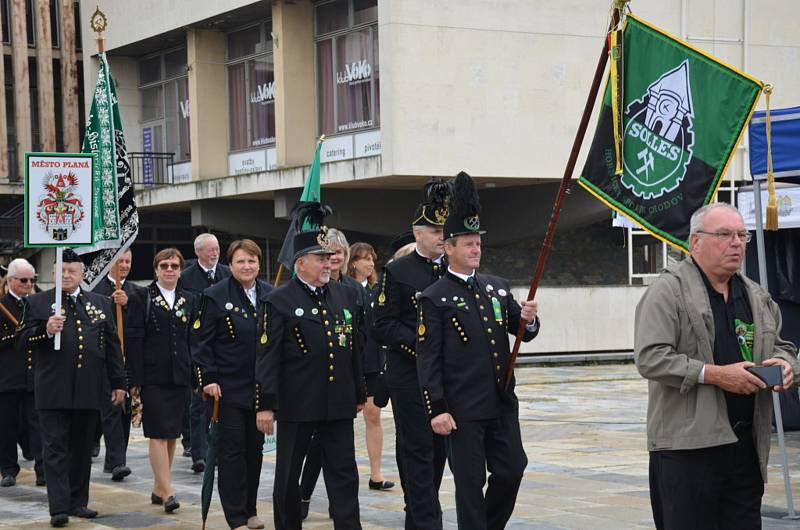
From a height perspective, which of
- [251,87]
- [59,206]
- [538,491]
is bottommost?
[538,491]

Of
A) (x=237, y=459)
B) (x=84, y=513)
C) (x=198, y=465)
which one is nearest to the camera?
(x=237, y=459)

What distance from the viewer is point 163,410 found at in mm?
10695

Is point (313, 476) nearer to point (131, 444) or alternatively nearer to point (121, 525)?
point (121, 525)

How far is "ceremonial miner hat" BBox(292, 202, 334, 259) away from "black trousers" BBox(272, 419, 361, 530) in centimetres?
102

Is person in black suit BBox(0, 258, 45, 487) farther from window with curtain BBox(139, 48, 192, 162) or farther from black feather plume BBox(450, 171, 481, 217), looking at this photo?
window with curtain BBox(139, 48, 192, 162)

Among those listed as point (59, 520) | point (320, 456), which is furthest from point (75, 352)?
point (320, 456)

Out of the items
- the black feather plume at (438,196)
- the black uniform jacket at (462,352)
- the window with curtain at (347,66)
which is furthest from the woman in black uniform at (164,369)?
the window with curtain at (347,66)

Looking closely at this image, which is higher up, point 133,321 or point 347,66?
point 347,66

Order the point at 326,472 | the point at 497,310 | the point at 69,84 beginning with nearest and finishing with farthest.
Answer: the point at 497,310, the point at 326,472, the point at 69,84

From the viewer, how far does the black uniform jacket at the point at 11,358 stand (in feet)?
39.9

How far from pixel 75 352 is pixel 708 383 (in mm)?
5540

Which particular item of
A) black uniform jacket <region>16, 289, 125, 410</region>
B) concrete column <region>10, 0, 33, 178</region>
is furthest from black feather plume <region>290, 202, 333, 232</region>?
concrete column <region>10, 0, 33, 178</region>

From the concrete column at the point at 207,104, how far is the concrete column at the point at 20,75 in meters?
5.15

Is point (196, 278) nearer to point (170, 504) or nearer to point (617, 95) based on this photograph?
point (170, 504)
